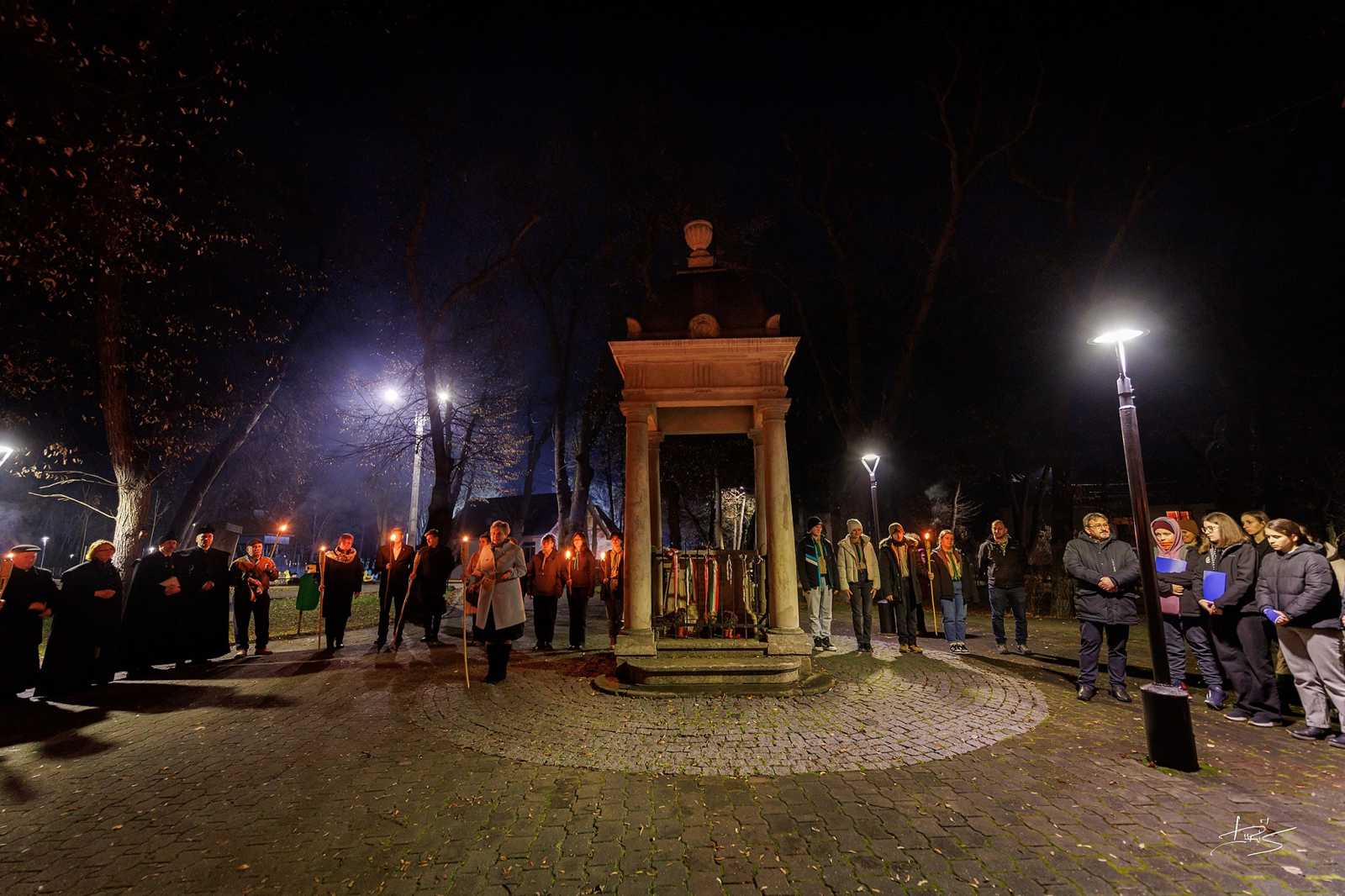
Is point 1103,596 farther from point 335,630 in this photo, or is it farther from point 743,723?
point 335,630

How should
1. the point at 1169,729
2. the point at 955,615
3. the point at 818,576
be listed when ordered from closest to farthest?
1. the point at 1169,729
2. the point at 818,576
3. the point at 955,615

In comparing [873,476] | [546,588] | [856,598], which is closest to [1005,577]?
[856,598]

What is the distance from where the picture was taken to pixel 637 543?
755 cm

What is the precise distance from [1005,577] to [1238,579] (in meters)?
3.46

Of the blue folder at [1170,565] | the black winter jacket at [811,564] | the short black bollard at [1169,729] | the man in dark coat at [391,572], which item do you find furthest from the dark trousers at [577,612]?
the blue folder at [1170,565]

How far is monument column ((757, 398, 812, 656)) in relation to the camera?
7.02 meters

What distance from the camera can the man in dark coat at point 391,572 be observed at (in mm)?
9852

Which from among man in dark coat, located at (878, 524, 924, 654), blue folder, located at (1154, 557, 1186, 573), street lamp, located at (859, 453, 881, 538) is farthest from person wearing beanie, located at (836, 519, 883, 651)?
street lamp, located at (859, 453, 881, 538)

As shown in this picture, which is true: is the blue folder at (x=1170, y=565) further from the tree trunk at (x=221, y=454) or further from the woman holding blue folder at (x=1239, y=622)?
the tree trunk at (x=221, y=454)

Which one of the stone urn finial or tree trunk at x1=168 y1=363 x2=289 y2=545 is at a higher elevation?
the stone urn finial

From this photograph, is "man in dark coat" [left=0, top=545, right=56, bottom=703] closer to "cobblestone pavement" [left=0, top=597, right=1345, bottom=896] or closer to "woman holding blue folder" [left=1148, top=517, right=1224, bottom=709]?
"cobblestone pavement" [left=0, top=597, right=1345, bottom=896]

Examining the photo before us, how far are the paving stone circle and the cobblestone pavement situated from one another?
0.05 meters

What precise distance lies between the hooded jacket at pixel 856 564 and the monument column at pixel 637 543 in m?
3.48

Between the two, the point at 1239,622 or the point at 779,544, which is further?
the point at 779,544
